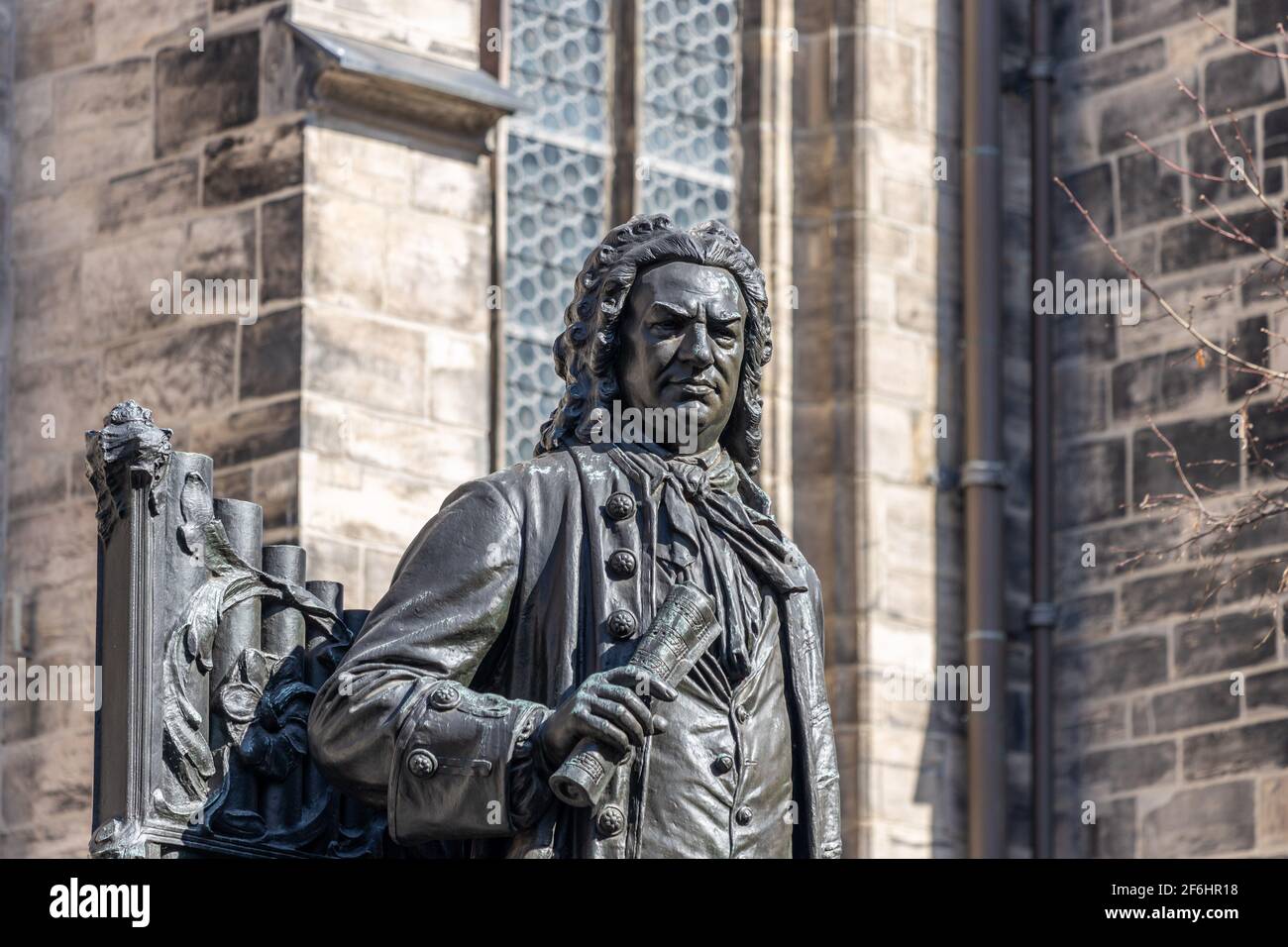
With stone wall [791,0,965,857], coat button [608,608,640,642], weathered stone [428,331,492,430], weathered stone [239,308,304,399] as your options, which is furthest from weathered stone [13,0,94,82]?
coat button [608,608,640,642]

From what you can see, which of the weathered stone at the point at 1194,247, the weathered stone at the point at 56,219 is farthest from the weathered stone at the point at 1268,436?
the weathered stone at the point at 56,219

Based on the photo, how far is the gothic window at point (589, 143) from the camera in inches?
635

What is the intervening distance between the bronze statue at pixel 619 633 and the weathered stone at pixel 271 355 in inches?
259

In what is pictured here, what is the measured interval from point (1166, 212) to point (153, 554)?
9.65 metres

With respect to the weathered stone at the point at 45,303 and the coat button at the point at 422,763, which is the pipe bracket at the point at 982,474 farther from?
the coat button at the point at 422,763

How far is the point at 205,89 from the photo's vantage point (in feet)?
48.2

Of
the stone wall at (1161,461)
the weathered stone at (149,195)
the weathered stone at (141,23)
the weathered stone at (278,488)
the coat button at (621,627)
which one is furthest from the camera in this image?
the stone wall at (1161,461)

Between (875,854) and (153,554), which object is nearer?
(153,554)

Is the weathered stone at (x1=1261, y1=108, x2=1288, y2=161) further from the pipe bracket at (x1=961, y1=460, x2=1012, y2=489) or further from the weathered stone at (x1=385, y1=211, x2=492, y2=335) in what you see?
the weathered stone at (x1=385, y1=211, x2=492, y2=335)

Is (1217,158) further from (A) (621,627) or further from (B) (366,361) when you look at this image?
(A) (621,627)

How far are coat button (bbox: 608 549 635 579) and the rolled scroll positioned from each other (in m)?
0.10
